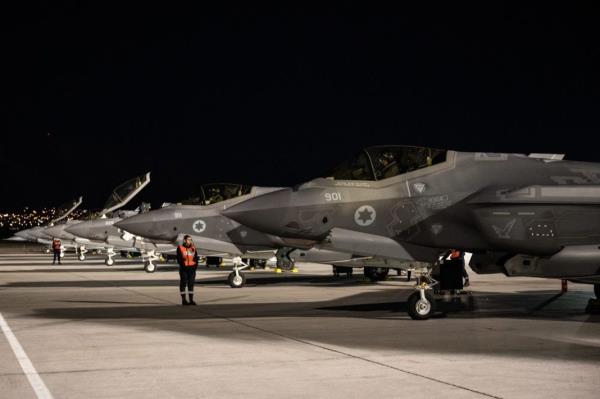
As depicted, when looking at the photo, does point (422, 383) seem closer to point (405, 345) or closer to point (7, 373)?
point (405, 345)

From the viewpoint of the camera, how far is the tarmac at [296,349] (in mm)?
7336

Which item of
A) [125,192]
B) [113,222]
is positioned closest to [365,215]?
[125,192]

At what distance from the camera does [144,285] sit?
24.2 metres

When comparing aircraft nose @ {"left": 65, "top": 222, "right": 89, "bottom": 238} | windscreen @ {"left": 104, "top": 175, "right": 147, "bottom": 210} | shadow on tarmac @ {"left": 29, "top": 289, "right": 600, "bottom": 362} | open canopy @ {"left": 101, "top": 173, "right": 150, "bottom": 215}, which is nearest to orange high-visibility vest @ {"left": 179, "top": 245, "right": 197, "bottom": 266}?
shadow on tarmac @ {"left": 29, "top": 289, "right": 600, "bottom": 362}

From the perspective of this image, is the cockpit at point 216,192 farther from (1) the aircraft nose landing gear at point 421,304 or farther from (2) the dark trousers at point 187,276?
(1) the aircraft nose landing gear at point 421,304

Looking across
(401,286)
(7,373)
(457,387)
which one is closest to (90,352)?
(7,373)

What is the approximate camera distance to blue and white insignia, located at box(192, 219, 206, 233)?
23.3 metres

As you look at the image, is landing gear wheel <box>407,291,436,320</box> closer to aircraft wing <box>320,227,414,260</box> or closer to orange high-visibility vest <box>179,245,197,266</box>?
aircraft wing <box>320,227,414,260</box>

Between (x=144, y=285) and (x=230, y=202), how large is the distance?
3.61 m

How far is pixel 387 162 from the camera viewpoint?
13.5 m

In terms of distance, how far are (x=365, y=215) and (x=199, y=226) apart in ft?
36.3

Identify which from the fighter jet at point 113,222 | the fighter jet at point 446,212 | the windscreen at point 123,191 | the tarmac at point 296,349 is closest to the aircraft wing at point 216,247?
the tarmac at point 296,349

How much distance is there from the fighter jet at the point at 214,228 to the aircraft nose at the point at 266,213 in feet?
24.4

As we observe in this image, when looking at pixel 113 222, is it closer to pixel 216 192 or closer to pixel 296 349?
pixel 216 192
